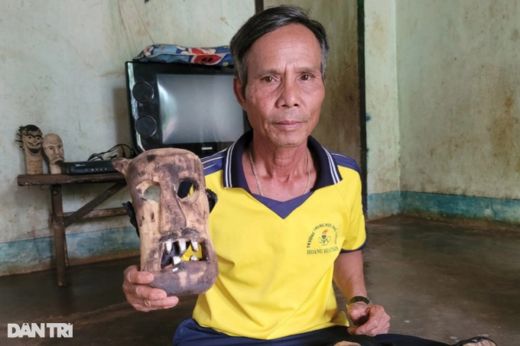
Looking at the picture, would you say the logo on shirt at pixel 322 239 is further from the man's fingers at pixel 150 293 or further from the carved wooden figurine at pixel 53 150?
the carved wooden figurine at pixel 53 150

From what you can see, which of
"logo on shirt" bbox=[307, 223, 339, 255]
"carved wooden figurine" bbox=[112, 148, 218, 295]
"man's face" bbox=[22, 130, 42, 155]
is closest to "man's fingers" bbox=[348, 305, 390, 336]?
"logo on shirt" bbox=[307, 223, 339, 255]

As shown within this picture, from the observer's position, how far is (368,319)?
1.04 metres

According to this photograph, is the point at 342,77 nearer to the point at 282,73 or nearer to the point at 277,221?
the point at 282,73

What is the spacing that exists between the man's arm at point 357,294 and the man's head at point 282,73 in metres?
0.38

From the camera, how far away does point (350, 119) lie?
14.9ft

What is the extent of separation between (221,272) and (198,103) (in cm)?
253

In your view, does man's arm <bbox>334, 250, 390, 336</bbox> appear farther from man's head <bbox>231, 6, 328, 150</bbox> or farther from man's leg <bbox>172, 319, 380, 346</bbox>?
man's head <bbox>231, 6, 328, 150</bbox>

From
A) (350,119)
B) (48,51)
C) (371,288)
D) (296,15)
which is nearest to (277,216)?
(296,15)

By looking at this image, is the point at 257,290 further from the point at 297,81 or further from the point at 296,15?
the point at 296,15

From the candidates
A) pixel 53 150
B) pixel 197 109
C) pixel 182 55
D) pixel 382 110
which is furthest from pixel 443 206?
pixel 53 150

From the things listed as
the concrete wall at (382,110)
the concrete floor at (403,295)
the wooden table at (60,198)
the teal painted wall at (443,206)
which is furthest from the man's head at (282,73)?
the concrete wall at (382,110)

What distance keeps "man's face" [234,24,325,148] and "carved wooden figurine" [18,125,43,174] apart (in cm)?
246

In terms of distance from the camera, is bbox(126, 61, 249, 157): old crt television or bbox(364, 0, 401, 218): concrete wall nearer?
bbox(126, 61, 249, 157): old crt television

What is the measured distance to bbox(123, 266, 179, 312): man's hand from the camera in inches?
33.5
